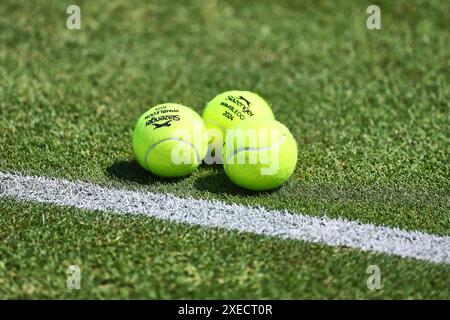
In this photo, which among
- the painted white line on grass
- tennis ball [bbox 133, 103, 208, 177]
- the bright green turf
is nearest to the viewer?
the bright green turf

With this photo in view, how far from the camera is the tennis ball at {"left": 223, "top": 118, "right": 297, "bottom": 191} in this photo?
426 cm

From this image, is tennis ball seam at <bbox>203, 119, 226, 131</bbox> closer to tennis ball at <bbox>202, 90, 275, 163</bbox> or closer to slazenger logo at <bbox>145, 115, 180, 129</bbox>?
tennis ball at <bbox>202, 90, 275, 163</bbox>

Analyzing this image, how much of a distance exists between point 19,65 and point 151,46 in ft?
5.20

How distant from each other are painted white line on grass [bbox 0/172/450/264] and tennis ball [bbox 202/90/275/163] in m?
0.68

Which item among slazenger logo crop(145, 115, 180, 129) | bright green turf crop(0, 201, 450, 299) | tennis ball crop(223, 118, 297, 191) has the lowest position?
bright green turf crop(0, 201, 450, 299)

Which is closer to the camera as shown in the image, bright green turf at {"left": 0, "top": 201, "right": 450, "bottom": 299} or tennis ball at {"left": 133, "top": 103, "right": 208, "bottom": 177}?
bright green turf at {"left": 0, "top": 201, "right": 450, "bottom": 299}

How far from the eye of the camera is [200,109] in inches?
236

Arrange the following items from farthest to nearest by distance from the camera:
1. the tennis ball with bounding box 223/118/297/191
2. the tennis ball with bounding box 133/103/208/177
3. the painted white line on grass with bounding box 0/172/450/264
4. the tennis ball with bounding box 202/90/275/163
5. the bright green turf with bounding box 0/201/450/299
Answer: the tennis ball with bounding box 202/90/275/163 → the tennis ball with bounding box 133/103/208/177 → the tennis ball with bounding box 223/118/297/191 → the painted white line on grass with bounding box 0/172/450/264 → the bright green turf with bounding box 0/201/450/299

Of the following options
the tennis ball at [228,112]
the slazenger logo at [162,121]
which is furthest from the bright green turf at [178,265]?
the tennis ball at [228,112]

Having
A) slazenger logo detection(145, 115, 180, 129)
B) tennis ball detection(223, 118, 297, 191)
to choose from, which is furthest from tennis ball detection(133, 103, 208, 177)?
tennis ball detection(223, 118, 297, 191)

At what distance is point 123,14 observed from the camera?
7.90 m

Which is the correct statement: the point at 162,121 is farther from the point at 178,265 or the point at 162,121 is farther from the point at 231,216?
the point at 178,265

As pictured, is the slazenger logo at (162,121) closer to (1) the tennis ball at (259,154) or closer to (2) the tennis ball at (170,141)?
(2) the tennis ball at (170,141)
